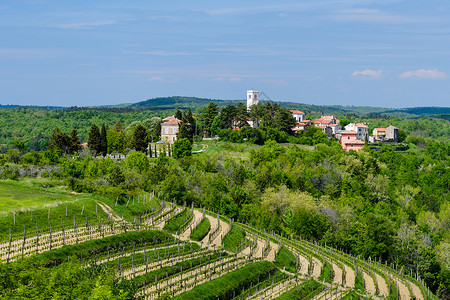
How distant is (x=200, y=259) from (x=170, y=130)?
3168 inches

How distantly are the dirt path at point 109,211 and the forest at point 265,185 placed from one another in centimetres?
168

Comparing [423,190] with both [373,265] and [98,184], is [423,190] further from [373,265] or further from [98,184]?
[98,184]

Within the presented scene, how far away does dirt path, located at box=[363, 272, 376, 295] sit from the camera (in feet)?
158

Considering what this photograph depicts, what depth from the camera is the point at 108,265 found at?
39.1 m

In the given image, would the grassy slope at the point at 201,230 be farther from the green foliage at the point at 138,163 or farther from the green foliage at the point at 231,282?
the green foliage at the point at 138,163

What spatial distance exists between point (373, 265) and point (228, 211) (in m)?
22.0

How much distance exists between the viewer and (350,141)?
142 m

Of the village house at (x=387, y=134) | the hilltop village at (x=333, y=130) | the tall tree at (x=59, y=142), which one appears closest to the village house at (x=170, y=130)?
the hilltop village at (x=333, y=130)

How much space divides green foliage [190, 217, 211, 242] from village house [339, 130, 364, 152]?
8775cm

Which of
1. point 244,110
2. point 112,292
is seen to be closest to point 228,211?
point 112,292

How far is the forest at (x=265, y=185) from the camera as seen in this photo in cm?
6088

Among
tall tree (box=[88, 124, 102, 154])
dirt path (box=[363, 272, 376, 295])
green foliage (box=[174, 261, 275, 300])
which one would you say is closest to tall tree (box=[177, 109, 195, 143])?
tall tree (box=[88, 124, 102, 154])

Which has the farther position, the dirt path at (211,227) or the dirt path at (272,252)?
the dirt path at (211,227)

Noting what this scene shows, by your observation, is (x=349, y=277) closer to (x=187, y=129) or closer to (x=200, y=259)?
(x=200, y=259)
